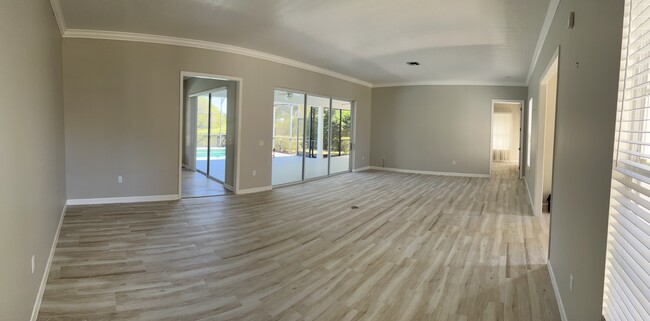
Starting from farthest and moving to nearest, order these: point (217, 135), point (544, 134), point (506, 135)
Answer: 1. point (506, 135)
2. point (217, 135)
3. point (544, 134)

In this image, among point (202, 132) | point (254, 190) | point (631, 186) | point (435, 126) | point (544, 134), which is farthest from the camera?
point (435, 126)

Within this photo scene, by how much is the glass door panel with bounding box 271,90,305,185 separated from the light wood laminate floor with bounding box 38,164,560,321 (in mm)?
2081

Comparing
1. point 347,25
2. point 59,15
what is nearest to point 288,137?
point 347,25

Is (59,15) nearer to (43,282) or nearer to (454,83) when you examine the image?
(43,282)

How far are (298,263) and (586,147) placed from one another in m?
2.43

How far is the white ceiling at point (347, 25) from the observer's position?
4.16 m

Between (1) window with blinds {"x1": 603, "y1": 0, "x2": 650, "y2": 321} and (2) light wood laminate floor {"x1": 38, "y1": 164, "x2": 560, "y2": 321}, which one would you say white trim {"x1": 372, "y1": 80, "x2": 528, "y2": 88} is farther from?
(1) window with blinds {"x1": 603, "y1": 0, "x2": 650, "y2": 321}

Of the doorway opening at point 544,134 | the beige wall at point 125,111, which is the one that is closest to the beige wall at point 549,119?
the doorway opening at point 544,134

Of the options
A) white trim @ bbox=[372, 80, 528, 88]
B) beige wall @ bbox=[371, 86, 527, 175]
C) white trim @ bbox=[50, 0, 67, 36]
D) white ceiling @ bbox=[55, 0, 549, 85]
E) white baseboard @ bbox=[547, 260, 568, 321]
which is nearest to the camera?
white baseboard @ bbox=[547, 260, 568, 321]

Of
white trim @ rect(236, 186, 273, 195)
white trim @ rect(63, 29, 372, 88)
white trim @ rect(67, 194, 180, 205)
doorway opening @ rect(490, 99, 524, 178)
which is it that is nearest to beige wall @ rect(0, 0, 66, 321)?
white trim @ rect(63, 29, 372, 88)

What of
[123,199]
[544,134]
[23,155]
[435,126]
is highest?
[435,126]

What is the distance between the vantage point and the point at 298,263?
133 inches

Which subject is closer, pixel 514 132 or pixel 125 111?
pixel 125 111

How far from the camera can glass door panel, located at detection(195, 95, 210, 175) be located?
9.19 m
